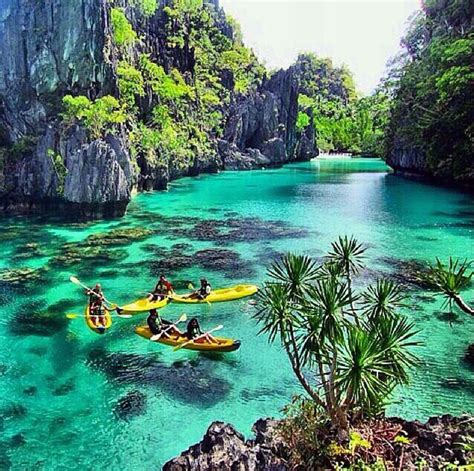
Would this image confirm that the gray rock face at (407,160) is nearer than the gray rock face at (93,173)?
No

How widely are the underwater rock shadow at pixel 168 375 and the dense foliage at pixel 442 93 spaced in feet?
121

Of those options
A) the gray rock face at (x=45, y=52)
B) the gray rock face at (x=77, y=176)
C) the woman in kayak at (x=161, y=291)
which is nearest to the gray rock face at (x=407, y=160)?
the gray rock face at (x=77, y=176)

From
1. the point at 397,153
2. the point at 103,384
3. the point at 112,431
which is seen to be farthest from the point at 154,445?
the point at 397,153

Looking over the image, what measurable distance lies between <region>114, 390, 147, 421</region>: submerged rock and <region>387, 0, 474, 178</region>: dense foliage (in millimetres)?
38586

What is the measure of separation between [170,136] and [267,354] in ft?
148

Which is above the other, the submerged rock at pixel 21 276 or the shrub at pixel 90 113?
the shrub at pixel 90 113

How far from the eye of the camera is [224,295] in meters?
20.0

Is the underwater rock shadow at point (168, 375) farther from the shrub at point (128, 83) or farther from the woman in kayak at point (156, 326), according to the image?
the shrub at point (128, 83)

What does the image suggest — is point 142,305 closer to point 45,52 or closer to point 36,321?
point 36,321

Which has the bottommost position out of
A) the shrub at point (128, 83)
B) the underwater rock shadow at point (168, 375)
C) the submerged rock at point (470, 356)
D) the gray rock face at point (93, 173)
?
the underwater rock shadow at point (168, 375)

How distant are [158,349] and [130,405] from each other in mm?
3270

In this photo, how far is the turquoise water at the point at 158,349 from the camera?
11.7 meters

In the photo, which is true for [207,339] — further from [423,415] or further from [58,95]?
[58,95]

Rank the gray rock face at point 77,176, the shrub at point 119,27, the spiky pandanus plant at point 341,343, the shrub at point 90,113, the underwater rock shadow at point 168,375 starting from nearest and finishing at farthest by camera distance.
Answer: the spiky pandanus plant at point 341,343 → the underwater rock shadow at point 168,375 → the gray rock face at point 77,176 → the shrub at point 90,113 → the shrub at point 119,27
